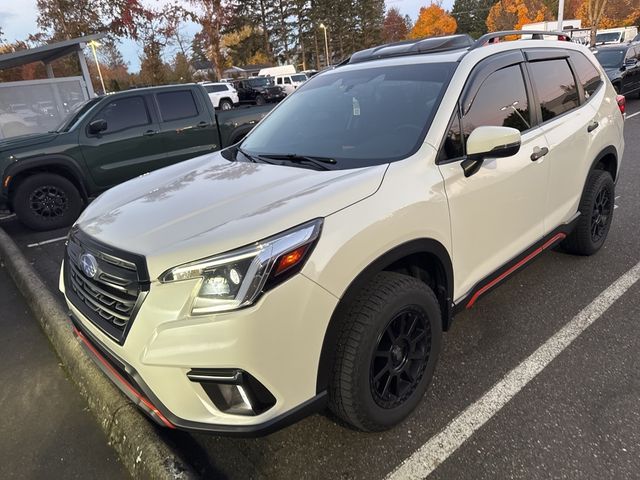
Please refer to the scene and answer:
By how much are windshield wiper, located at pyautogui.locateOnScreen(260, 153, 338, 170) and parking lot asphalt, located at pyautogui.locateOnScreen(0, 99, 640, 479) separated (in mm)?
1350

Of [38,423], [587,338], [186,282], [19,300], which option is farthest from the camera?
[19,300]

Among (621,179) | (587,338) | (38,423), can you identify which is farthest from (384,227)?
(621,179)

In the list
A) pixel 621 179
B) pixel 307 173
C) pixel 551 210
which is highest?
pixel 307 173

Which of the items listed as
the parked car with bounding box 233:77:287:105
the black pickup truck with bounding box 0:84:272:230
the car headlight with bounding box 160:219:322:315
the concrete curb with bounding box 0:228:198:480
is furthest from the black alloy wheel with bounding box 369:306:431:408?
the parked car with bounding box 233:77:287:105

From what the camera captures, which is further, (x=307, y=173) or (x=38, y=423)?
(x=38, y=423)

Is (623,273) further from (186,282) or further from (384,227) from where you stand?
(186,282)

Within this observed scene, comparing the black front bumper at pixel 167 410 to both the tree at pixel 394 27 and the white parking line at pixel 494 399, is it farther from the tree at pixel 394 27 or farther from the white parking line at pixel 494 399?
the tree at pixel 394 27

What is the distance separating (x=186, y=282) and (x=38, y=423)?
1.68m

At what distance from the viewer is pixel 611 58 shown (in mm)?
13781

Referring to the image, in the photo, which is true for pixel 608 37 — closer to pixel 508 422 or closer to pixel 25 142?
pixel 25 142

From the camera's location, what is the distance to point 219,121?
7836 millimetres

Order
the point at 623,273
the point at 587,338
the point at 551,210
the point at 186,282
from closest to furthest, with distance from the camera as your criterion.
Result: the point at 186,282, the point at 587,338, the point at 551,210, the point at 623,273

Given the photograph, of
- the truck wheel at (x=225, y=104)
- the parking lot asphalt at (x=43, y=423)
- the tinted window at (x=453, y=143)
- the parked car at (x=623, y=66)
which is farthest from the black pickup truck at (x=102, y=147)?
the truck wheel at (x=225, y=104)

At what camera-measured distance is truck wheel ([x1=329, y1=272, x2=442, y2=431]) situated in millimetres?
1990
